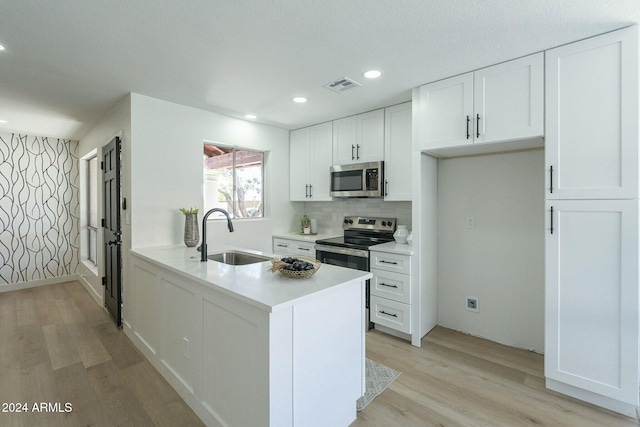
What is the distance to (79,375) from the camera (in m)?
2.37

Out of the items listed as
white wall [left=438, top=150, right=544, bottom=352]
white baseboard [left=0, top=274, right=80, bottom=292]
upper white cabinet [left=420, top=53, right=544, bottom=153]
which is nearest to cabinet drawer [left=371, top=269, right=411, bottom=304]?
white wall [left=438, top=150, right=544, bottom=352]

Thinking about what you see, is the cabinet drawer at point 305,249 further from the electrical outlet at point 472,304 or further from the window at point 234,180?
the electrical outlet at point 472,304

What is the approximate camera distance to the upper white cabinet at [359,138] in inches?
134

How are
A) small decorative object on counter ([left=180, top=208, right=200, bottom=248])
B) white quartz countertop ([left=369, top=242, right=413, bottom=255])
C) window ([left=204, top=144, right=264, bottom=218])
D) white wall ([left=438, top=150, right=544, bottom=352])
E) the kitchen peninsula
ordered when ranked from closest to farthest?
the kitchen peninsula → white wall ([left=438, top=150, right=544, bottom=352]) → white quartz countertop ([left=369, top=242, right=413, bottom=255]) → small decorative object on counter ([left=180, top=208, right=200, bottom=248]) → window ([left=204, top=144, right=264, bottom=218])

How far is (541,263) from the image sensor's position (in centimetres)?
266

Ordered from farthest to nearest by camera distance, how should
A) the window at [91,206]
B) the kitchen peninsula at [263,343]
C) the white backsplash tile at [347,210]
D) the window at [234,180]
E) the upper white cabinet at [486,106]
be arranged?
the window at [91,206]
the window at [234,180]
the white backsplash tile at [347,210]
the upper white cabinet at [486,106]
the kitchen peninsula at [263,343]

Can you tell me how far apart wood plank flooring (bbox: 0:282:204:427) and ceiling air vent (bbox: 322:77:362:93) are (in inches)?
103

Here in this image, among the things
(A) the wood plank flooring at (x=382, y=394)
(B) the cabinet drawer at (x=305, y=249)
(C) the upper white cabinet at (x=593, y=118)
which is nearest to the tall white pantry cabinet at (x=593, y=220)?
(C) the upper white cabinet at (x=593, y=118)

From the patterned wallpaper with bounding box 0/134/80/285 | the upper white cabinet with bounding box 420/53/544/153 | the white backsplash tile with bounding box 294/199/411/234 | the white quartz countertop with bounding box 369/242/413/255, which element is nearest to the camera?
the upper white cabinet with bounding box 420/53/544/153

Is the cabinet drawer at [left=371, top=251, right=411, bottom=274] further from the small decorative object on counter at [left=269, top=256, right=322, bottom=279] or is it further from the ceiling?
the ceiling

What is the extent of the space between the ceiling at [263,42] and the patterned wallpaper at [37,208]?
7.17ft

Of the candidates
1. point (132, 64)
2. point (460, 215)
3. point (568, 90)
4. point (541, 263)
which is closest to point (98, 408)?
point (132, 64)

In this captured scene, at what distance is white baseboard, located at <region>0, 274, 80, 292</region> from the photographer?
4516mm

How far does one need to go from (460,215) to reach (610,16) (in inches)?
70.7
